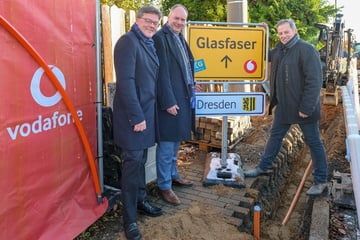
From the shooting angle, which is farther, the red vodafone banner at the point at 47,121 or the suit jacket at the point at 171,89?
the suit jacket at the point at 171,89

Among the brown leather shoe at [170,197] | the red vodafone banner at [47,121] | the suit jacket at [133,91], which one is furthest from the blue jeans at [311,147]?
the red vodafone banner at [47,121]

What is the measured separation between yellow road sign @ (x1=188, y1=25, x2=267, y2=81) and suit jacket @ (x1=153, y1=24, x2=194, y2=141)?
552mm

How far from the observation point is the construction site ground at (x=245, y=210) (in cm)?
347

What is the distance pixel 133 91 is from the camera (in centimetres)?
304

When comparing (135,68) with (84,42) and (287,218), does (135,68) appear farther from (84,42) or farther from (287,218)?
(287,218)

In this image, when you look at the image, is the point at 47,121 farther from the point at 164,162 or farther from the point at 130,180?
the point at 164,162

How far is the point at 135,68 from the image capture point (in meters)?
3.13

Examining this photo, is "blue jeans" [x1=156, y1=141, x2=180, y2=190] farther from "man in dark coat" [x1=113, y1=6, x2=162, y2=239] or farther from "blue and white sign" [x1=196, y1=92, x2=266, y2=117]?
"blue and white sign" [x1=196, y1=92, x2=266, y2=117]

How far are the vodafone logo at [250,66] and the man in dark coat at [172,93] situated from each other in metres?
0.93

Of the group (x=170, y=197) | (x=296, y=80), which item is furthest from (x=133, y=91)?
(x=296, y=80)

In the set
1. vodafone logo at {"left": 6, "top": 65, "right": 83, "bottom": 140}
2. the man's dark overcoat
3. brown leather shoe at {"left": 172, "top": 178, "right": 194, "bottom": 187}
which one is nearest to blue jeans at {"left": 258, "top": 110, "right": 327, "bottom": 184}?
the man's dark overcoat

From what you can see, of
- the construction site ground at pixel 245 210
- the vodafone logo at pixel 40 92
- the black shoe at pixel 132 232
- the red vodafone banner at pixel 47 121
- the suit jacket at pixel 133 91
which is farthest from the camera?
the construction site ground at pixel 245 210

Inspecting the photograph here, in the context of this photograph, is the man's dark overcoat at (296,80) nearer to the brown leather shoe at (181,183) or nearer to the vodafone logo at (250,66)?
the vodafone logo at (250,66)

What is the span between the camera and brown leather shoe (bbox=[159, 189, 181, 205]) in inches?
156
